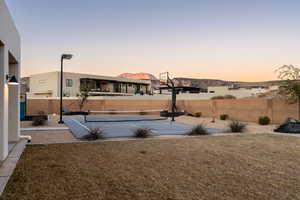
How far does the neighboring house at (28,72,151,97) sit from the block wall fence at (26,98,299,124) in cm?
919

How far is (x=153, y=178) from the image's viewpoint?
450cm

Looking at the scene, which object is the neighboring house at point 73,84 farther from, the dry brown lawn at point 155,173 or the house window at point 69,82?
the dry brown lawn at point 155,173

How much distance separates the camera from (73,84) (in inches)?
1636

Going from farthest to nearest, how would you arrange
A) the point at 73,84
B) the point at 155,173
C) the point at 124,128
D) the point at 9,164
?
the point at 73,84
the point at 124,128
the point at 9,164
the point at 155,173

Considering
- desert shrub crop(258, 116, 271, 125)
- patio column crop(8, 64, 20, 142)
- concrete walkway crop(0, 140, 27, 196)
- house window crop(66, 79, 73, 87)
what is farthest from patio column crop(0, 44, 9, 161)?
house window crop(66, 79, 73, 87)

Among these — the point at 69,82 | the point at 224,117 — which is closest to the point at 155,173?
the point at 224,117

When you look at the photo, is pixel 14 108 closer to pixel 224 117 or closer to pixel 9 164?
pixel 9 164

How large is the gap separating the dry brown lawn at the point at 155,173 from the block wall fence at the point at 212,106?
9.59 metres

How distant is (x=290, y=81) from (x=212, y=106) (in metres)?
8.22

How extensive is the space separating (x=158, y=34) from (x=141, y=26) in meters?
1.74

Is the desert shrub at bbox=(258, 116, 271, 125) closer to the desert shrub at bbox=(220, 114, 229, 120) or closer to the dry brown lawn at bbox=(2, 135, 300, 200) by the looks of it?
the desert shrub at bbox=(220, 114, 229, 120)

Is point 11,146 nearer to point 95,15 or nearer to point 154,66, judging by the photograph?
point 95,15

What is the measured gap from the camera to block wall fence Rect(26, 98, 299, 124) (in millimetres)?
16031

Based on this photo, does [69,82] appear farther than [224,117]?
Yes
